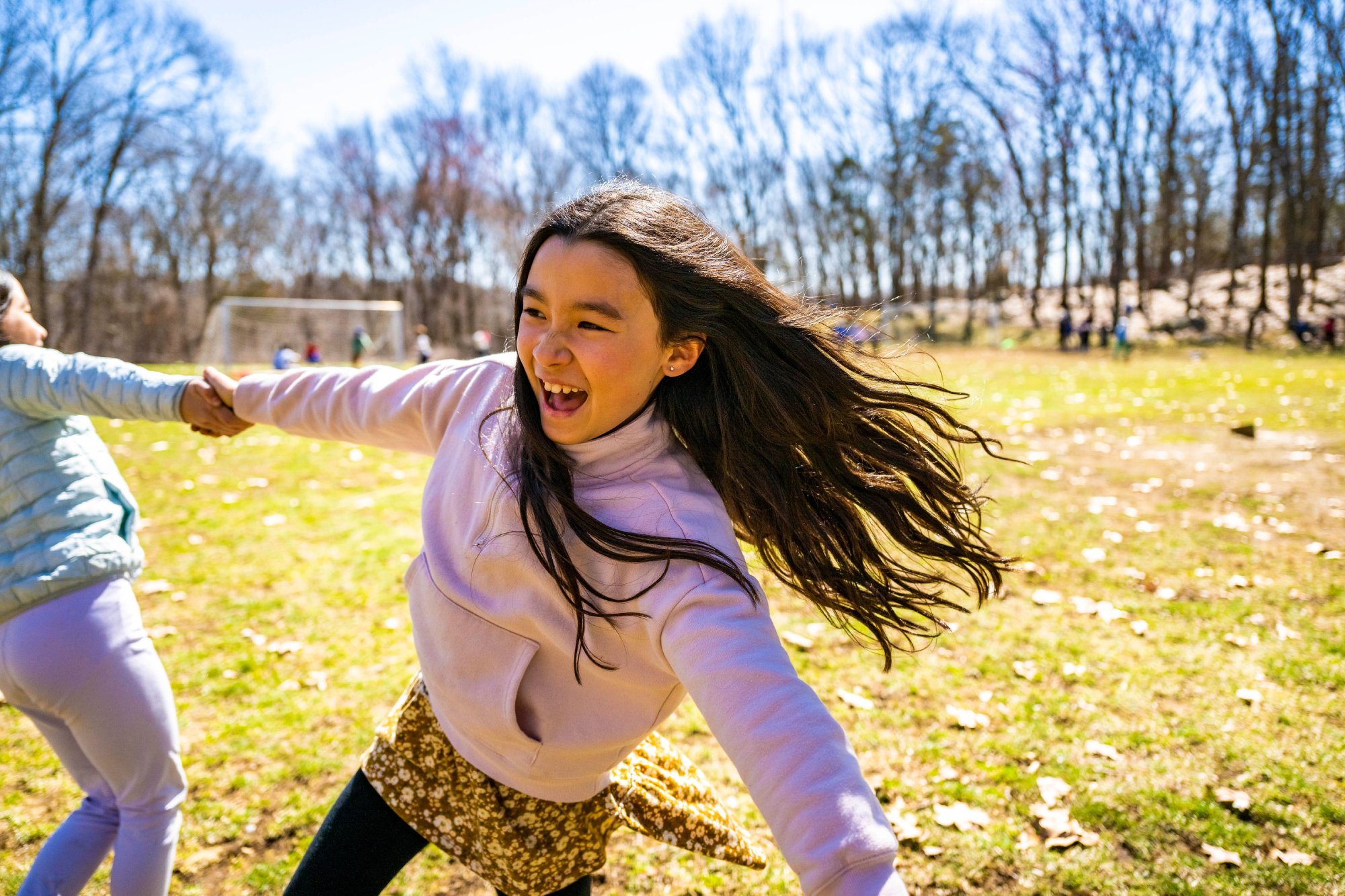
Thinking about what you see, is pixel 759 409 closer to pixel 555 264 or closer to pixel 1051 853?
pixel 555 264

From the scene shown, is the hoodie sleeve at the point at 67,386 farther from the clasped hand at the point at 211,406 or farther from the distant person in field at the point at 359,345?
the distant person in field at the point at 359,345

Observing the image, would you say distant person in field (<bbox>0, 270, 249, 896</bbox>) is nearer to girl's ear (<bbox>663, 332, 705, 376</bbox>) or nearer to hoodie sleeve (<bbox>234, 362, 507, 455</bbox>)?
hoodie sleeve (<bbox>234, 362, 507, 455</bbox>)

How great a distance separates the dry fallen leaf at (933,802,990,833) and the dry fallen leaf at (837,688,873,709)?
85 cm

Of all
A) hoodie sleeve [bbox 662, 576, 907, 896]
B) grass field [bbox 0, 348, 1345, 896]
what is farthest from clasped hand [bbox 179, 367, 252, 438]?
hoodie sleeve [bbox 662, 576, 907, 896]

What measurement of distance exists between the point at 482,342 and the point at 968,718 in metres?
24.5

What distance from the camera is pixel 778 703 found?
1.41 metres

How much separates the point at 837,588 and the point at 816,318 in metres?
0.68

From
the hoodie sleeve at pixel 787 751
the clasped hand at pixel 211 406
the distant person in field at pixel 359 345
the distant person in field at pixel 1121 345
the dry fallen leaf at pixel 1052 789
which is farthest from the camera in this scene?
the distant person in field at pixel 1121 345

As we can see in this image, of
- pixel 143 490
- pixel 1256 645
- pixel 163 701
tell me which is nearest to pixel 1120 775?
pixel 1256 645

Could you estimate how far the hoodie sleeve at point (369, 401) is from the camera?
88.0 inches

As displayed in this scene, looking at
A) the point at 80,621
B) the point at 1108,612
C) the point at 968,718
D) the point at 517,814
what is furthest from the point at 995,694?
the point at 80,621

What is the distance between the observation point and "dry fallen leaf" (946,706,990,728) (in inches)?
158

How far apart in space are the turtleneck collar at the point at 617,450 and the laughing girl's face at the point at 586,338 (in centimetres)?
3

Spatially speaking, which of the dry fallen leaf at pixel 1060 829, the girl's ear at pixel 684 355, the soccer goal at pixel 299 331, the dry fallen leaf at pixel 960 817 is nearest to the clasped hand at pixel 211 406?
the girl's ear at pixel 684 355
